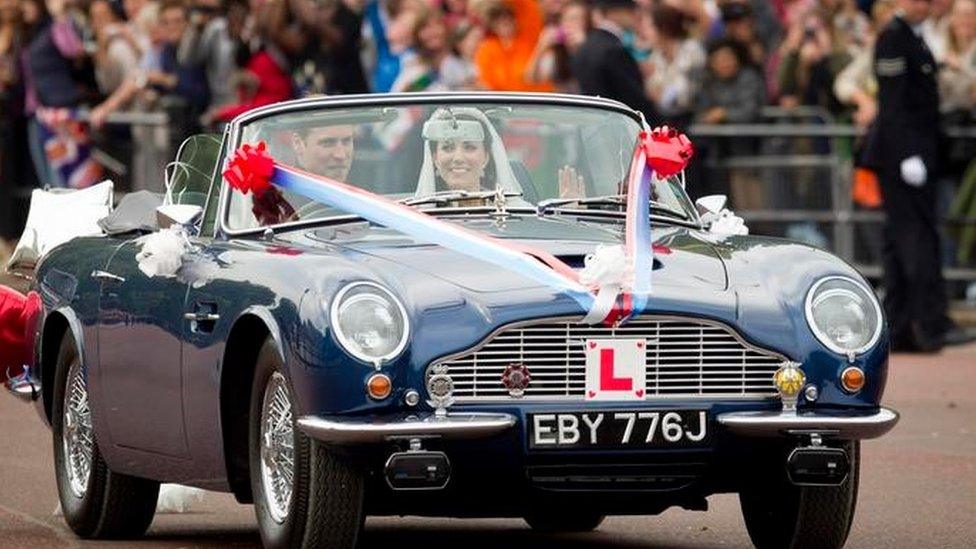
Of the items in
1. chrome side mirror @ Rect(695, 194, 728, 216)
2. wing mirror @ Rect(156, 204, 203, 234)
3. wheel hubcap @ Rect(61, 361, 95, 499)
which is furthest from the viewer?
wheel hubcap @ Rect(61, 361, 95, 499)

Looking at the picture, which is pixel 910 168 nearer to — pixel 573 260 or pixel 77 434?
pixel 77 434

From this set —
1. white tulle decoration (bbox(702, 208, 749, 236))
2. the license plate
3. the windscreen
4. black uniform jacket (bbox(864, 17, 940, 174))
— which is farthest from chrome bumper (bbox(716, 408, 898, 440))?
black uniform jacket (bbox(864, 17, 940, 174))

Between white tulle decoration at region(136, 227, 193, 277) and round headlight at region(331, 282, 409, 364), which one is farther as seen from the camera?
white tulle decoration at region(136, 227, 193, 277)

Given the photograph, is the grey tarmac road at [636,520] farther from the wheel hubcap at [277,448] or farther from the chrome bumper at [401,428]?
the chrome bumper at [401,428]

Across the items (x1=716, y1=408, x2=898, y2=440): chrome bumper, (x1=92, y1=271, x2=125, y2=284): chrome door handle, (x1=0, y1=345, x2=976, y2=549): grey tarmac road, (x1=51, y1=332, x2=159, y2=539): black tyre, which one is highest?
(x1=92, y1=271, x2=125, y2=284): chrome door handle

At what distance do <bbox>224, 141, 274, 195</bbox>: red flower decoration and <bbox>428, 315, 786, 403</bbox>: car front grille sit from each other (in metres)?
1.56

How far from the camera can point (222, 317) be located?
28.0ft

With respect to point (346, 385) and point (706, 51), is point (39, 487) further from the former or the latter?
point (706, 51)

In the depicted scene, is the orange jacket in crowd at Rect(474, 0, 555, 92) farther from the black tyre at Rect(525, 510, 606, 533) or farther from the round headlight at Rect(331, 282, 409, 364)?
the round headlight at Rect(331, 282, 409, 364)

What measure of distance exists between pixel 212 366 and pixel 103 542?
1369 millimetres

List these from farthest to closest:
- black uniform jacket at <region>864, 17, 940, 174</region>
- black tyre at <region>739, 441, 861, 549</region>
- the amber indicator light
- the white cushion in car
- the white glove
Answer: the white glove < black uniform jacket at <region>864, 17, 940, 174</region> < the white cushion in car < black tyre at <region>739, 441, 861, 549</region> < the amber indicator light

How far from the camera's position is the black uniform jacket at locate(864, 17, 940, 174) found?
18.4 metres

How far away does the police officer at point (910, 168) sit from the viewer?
60.4 feet

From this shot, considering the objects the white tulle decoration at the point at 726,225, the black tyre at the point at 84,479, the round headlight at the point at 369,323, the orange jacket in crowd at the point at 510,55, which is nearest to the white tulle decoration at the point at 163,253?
the black tyre at the point at 84,479
